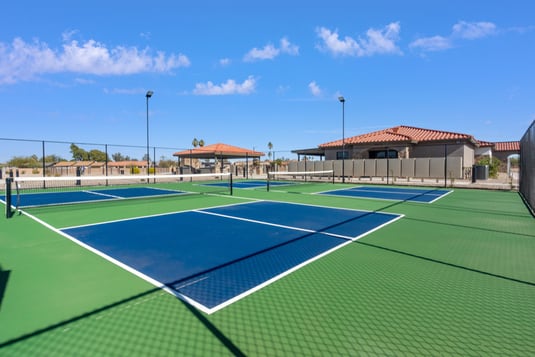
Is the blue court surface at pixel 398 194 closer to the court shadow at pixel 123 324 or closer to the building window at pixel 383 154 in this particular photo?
the court shadow at pixel 123 324

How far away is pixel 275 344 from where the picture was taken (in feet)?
7.84

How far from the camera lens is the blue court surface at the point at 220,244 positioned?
3553 mm

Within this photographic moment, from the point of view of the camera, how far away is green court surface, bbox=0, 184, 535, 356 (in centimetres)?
236

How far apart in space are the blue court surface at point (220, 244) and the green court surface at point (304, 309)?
235mm

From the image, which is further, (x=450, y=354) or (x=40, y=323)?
(x=40, y=323)

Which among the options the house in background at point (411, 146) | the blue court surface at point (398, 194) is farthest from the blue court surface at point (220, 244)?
the house in background at point (411, 146)

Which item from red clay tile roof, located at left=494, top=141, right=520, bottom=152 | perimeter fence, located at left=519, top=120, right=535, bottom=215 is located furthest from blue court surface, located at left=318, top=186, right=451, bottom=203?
red clay tile roof, located at left=494, top=141, right=520, bottom=152

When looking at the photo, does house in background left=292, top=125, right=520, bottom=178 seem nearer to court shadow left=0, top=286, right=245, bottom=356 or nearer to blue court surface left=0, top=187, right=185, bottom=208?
blue court surface left=0, top=187, right=185, bottom=208

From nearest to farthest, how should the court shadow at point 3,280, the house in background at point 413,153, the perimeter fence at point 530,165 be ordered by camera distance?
1. the court shadow at point 3,280
2. the perimeter fence at point 530,165
3. the house in background at point 413,153

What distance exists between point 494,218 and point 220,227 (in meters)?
7.02

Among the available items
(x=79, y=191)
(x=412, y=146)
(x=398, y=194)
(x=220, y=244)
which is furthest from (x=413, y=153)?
(x=220, y=244)

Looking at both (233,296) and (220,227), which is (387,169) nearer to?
(220,227)

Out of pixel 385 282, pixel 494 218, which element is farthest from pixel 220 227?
pixel 494 218

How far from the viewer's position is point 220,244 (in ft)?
17.0
